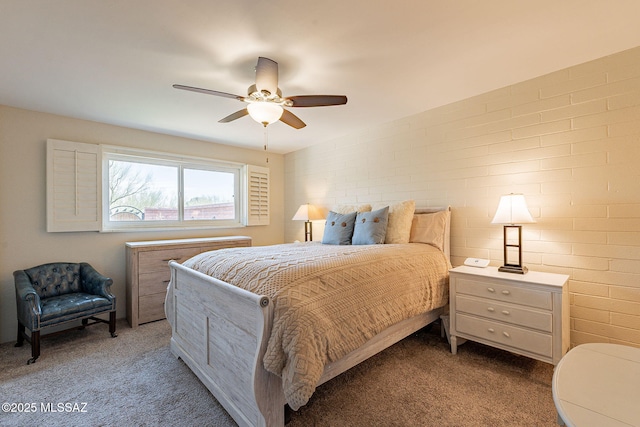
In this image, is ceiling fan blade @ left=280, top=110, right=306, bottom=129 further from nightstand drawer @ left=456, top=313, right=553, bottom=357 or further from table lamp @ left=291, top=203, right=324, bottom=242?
nightstand drawer @ left=456, top=313, right=553, bottom=357

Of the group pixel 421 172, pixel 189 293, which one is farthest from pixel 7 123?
pixel 421 172

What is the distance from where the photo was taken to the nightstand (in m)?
1.91

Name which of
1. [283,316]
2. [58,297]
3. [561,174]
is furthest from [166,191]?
[561,174]

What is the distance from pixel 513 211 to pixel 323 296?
175 cm

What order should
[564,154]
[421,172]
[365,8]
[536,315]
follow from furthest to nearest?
[421,172] < [564,154] < [536,315] < [365,8]

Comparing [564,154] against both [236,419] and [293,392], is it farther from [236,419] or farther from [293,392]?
[236,419]

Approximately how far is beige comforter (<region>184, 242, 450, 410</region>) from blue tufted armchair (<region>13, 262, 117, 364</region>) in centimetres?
129

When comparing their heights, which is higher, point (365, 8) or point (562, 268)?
point (365, 8)

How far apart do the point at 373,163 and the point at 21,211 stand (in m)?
3.95

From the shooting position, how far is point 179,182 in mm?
3988

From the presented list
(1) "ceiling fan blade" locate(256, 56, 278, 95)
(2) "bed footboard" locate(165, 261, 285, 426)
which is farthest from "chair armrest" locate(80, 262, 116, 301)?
(1) "ceiling fan blade" locate(256, 56, 278, 95)

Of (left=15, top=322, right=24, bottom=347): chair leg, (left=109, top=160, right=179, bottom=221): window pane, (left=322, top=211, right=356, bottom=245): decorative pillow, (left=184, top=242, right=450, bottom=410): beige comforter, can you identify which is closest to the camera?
(left=184, top=242, right=450, bottom=410): beige comforter

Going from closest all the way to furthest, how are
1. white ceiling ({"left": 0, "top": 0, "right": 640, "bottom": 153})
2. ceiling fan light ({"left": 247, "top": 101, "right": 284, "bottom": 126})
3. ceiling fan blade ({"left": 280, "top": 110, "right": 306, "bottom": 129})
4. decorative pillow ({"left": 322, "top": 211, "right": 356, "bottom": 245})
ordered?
white ceiling ({"left": 0, "top": 0, "right": 640, "bottom": 153}) → ceiling fan light ({"left": 247, "top": 101, "right": 284, "bottom": 126}) → ceiling fan blade ({"left": 280, "top": 110, "right": 306, "bottom": 129}) → decorative pillow ({"left": 322, "top": 211, "right": 356, "bottom": 245})

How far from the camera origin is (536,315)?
6.48 feet
